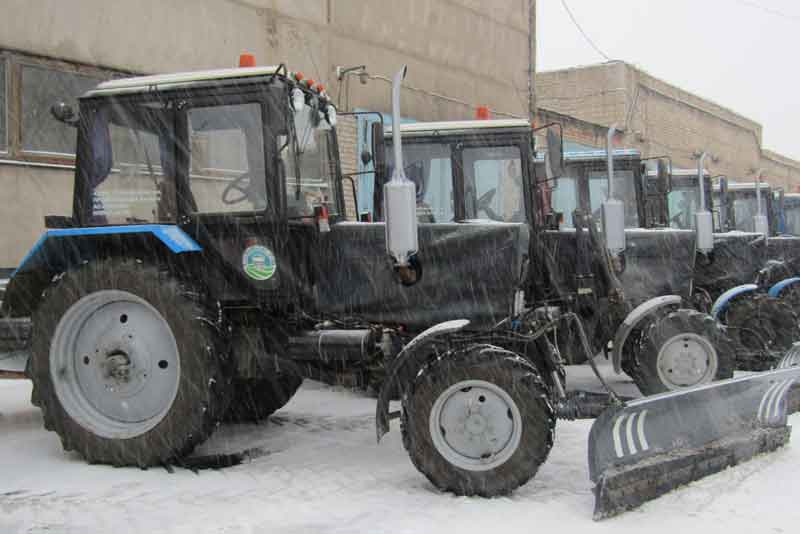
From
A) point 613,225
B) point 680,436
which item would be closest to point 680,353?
point 613,225

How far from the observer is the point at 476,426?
4.30m

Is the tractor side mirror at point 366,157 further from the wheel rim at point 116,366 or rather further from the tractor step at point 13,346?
the tractor step at point 13,346

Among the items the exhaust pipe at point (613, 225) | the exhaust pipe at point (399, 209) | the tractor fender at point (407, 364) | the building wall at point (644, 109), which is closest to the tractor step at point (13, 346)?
the tractor fender at point (407, 364)

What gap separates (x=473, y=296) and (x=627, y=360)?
8.62 feet

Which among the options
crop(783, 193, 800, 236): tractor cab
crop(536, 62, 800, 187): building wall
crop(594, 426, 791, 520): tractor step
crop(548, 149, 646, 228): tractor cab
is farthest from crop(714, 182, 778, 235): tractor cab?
crop(594, 426, 791, 520): tractor step

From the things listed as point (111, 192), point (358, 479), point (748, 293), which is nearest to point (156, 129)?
point (111, 192)

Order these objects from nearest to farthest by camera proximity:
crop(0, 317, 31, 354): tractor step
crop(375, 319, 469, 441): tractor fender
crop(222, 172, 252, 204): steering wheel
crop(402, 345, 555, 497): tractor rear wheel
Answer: crop(402, 345, 555, 497): tractor rear wheel
crop(375, 319, 469, 441): tractor fender
crop(222, 172, 252, 204): steering wheel
crop(0, 317, 31, 354): tractor step

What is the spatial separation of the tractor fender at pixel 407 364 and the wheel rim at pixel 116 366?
1267 mm

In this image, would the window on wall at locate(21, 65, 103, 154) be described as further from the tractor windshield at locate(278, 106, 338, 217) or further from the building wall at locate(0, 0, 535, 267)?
the tractor windshield at locate(278, 106, 338, 217)

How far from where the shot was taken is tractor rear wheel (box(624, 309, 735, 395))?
6629mm

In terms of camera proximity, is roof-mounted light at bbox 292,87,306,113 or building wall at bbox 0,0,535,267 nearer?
roof-mounted light at bbox 292,87,306,113

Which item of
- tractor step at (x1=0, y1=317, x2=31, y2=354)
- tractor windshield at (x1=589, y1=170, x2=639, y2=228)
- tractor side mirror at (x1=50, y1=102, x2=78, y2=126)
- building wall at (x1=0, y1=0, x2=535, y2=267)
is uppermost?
building wall at (x1=0, y1=0, x2=535, y2=267)

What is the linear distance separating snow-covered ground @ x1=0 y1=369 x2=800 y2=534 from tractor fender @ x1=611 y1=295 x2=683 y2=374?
3.12 feet

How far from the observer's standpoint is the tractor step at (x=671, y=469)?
156 inches
